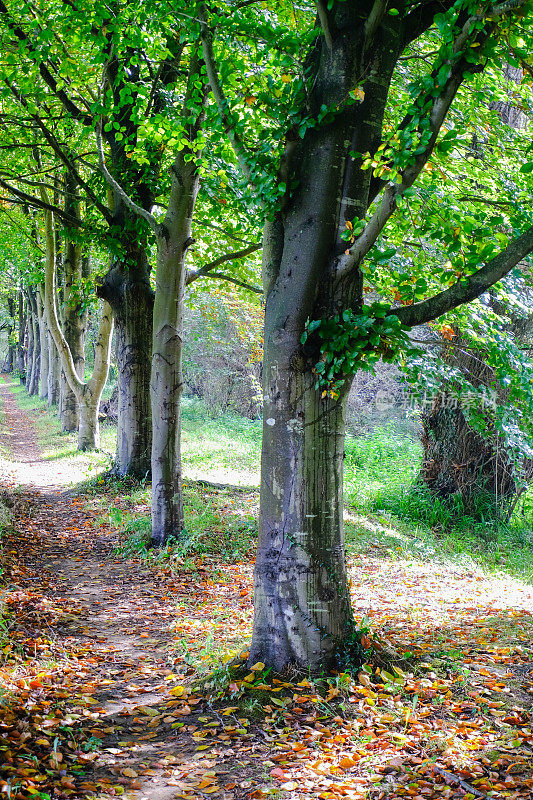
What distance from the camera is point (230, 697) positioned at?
3.96 meters

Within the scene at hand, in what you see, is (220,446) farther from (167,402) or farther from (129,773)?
(129,773)

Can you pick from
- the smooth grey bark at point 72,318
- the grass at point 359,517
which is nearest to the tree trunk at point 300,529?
the grass at point 359,517

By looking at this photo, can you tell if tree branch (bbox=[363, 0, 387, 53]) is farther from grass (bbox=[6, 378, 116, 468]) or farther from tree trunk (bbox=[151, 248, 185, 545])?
grass (bbox=[6, 378, 116, 468])

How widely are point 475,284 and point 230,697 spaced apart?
10.5 ft

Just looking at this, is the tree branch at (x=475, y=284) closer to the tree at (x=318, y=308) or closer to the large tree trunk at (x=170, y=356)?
the tree at (x=318, y=308)

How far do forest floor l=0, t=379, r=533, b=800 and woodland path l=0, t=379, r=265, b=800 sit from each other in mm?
14

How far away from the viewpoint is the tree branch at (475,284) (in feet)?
12.3

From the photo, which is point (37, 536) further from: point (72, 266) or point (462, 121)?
point (72, 266)

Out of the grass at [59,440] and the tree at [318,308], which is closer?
the tree at [318,308]

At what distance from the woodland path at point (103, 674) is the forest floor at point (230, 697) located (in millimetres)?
14

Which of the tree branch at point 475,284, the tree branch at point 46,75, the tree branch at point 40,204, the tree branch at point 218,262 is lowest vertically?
the tree branch at point 475,284

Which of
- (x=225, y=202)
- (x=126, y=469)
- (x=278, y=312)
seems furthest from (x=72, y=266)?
(x=278, y=312)

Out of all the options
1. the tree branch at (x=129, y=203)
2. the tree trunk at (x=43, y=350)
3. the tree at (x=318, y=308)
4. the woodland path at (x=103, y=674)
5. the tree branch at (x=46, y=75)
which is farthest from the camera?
the tree trunk at (x=43, y=350)

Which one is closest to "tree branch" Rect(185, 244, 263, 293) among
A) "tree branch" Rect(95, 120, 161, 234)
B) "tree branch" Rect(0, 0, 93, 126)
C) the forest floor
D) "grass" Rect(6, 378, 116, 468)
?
"tree branch" Rect(95, 120, 161, 234)
